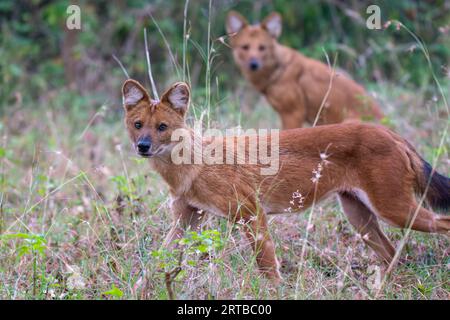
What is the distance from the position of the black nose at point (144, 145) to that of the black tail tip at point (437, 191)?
2.12m

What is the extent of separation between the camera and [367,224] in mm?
5934

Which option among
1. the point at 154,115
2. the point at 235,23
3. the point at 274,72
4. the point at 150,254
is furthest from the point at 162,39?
the point at 150,254

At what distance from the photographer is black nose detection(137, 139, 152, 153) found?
5414 mm

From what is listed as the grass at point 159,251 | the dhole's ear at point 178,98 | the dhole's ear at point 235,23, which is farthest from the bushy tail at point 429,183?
the dhole's ear at point 235,23

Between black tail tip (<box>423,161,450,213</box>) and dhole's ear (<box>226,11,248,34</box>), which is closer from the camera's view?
black tail tip (<box>423,161,450,213</box>)

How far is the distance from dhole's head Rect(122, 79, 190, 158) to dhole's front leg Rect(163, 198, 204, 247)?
1.38ft

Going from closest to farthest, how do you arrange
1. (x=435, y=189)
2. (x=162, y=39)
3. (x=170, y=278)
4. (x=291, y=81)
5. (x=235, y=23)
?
(x=170, y=278), (x=435, y=189), (x=291, y=81), (x=235, y=23), (x=162, y=39)

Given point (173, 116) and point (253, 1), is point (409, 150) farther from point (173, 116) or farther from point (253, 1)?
point (253, 1)

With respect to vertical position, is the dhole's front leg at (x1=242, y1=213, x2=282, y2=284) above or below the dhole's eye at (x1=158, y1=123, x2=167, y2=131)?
below

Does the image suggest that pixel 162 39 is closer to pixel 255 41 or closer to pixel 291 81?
pixel 255 41

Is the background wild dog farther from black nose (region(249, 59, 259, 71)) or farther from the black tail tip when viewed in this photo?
the black tail tip

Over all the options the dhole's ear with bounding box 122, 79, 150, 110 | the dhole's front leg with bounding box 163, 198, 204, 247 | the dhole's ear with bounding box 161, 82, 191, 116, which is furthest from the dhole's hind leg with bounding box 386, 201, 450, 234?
the dhole's ear with bounding box 122, 79, 150, 110

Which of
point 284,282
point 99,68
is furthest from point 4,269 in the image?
point 99,68

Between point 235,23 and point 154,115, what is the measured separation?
5242 mm
